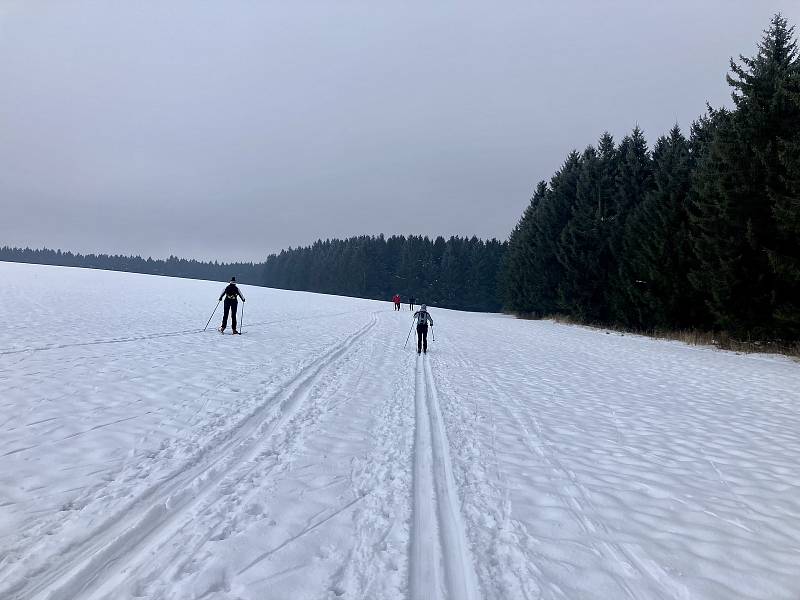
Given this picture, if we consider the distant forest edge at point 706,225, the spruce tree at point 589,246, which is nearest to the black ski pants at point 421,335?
the distant forest edge at point 706,225

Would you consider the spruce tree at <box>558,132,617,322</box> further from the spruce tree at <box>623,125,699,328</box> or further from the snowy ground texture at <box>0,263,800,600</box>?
the snowy ground texture at <box>0,263,800,600</box>

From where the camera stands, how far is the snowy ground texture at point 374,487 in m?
2.85

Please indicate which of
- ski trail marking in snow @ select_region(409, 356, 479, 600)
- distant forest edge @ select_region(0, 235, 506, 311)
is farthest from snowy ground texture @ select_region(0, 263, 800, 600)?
distant forest edge @ select_region(0, 235, 506, 311)

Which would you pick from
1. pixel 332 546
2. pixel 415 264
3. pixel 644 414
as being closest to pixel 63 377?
pixel 332 546

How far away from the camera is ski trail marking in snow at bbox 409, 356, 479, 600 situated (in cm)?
276

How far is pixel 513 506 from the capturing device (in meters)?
4.00

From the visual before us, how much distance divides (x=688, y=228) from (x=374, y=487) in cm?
2588

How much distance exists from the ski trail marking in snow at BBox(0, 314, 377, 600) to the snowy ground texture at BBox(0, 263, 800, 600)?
0.07ft

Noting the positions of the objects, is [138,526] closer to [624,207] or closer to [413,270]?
[624,207]

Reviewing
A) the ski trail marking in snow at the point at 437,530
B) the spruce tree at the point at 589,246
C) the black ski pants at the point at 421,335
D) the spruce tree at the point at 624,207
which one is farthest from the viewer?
the spruce tree at the point at 589,246

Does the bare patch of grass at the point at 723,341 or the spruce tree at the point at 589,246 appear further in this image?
the spruce tree at the point at 589,246

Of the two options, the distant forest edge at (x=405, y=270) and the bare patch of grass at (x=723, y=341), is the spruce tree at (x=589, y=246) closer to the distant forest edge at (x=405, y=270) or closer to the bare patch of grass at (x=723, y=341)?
the bare patch of grass at (x=723, y=341)

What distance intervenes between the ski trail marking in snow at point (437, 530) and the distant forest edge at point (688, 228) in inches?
674

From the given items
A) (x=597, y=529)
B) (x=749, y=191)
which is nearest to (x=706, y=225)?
(x=749, y=191)
